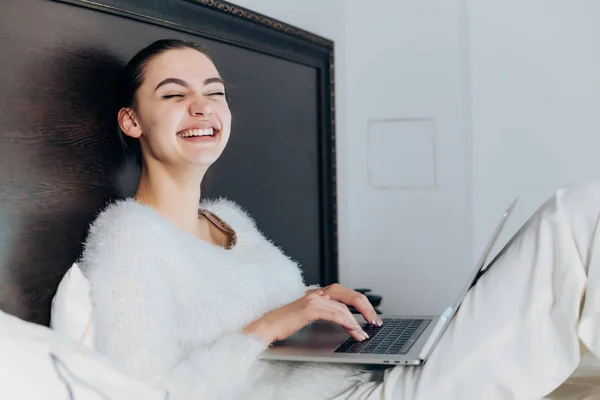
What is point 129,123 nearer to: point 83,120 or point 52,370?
point 83,120

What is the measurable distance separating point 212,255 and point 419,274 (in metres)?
1.56

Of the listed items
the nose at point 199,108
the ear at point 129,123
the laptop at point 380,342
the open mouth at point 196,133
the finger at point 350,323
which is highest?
the nose at point 199,108

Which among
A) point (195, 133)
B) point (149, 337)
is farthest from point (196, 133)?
point (149, 337)

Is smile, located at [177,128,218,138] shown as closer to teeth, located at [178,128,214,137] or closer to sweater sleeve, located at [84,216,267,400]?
teeth, located at [178,128,214,137]

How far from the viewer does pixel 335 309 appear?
150 centimetres

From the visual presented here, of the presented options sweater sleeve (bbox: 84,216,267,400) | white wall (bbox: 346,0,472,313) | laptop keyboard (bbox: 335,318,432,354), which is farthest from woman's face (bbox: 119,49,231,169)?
white wall (bbox: 346,0,472,313)

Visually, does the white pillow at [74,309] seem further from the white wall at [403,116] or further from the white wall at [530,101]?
the white wall at [530,101]

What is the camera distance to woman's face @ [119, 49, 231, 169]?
1.62m

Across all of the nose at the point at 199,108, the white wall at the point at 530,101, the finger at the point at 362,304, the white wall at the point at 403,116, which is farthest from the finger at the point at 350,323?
the white wall at the point at 530,101

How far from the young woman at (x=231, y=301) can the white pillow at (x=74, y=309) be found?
0.03m

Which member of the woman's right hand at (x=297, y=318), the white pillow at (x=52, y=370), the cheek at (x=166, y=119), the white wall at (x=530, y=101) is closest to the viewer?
the white pillow at (x=52, y=370)

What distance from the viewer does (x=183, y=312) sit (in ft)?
4.87

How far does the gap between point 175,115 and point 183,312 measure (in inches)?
16.5

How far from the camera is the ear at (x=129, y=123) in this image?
165cm
